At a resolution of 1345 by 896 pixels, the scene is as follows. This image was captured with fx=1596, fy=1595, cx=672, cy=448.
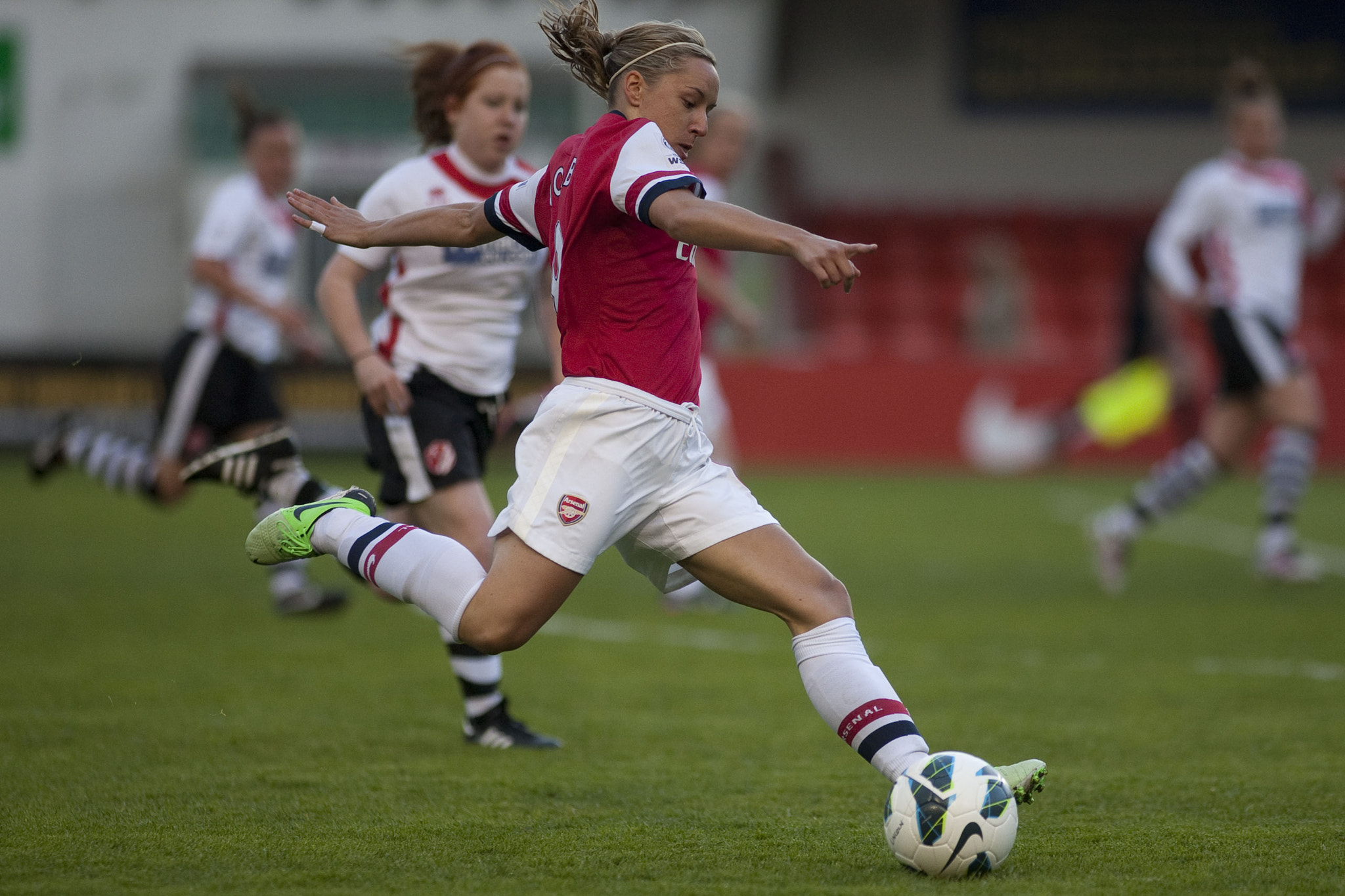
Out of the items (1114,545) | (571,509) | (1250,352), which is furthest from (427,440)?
(1250,352)

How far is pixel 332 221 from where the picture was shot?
411 cm

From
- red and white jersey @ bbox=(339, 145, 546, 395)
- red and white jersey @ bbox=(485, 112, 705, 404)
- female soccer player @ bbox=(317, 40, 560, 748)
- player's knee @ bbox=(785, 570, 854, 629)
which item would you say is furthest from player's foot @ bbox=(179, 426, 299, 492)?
player's knee @ bbox=(785, 570, 854, 629)

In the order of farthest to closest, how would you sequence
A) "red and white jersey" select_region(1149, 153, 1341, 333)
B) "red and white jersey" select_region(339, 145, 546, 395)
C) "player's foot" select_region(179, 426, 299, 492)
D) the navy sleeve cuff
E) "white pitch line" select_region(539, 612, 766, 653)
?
"red and white jersey" select_region(1149, 153, 1341, 333)
"white pitch line" select_region(539, 612, 766, 653)
"player's foot" select_region(179, 426, 299, 492)
"red and white jersey" select_region(339, 145, 546, 395)
the navy sleeve cuff

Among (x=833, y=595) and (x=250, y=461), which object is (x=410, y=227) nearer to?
(x=833, y=595)

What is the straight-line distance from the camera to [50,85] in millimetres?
19703

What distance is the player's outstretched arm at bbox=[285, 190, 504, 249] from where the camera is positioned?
3.97 meters

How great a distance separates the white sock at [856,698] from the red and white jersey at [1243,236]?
222 inches

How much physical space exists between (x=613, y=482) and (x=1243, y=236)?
20.3 ft

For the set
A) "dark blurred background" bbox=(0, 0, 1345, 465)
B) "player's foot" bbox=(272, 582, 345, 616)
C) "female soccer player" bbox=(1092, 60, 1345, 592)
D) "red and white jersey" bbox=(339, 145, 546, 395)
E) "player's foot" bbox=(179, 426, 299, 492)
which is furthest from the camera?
"dark blurred background" bbox=(0, 0, 1345, 465)

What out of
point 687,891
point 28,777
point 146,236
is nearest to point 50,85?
point 146,236

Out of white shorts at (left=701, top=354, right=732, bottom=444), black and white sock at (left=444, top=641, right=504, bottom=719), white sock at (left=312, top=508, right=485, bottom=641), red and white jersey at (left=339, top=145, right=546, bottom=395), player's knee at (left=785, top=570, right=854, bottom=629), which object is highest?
red and white jersey at (left=339, top=145, right=546, bottom=395)

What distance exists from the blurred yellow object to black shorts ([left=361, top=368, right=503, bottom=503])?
13.3 meters

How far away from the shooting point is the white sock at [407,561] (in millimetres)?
3889

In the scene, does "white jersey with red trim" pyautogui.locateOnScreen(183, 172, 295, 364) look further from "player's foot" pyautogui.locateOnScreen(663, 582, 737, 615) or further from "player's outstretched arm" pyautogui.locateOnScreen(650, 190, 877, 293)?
→ "player's outstretched arm" pyautogui.locateOnScreen(650, 190, 877, 293)
